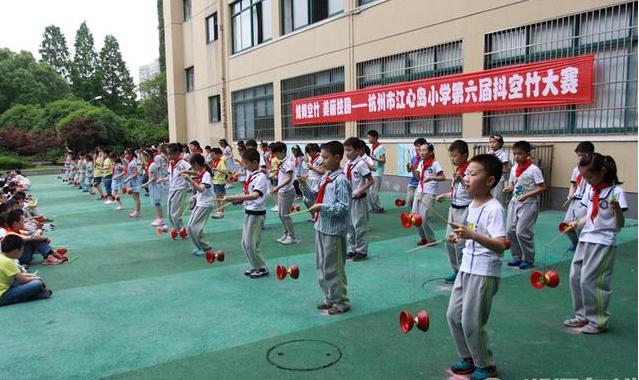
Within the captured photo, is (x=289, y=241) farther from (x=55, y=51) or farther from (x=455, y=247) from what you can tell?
(x=55, y=51)

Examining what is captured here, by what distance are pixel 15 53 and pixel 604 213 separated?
58.2 metres

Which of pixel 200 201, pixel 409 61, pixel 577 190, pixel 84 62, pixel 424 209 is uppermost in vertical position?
pixel 84 62

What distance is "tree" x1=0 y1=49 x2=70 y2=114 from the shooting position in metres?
48.4

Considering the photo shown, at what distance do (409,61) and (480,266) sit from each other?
1082cm

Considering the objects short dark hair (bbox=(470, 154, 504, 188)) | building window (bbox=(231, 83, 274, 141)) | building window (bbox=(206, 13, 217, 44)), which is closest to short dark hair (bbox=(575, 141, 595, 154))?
short dark hair (bbox=(470, 154, 504, 188))

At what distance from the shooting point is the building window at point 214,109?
2422 centimetres

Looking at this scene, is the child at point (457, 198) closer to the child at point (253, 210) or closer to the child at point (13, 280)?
the child at point (253, 210)

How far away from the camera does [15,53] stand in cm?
5103

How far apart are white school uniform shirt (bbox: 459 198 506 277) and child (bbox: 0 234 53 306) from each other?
4900mm

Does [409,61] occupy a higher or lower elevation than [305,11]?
lower

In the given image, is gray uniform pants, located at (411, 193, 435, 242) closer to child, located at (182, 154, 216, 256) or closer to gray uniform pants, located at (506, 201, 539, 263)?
gray uniform pants, located at (506, 201, 539, 263)

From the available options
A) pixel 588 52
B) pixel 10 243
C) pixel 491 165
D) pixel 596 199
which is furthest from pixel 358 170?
pixel 588 52

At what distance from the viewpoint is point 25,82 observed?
49125mm

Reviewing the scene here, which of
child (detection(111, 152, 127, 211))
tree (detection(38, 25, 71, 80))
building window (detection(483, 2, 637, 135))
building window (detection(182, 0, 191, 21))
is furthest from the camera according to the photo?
tree (detection(38, 25, 71, 80))
